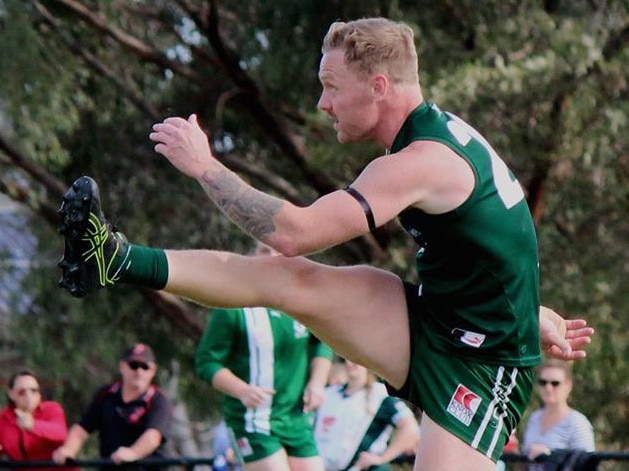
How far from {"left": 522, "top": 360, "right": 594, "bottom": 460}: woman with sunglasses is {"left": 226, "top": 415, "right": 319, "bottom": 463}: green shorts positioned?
1.22 metres

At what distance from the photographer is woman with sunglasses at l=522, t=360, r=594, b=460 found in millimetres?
8008

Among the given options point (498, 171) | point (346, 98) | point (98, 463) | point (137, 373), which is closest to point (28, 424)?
point (98, 463)

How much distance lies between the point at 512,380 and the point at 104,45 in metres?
11.7

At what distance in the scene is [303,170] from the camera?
1563 cm

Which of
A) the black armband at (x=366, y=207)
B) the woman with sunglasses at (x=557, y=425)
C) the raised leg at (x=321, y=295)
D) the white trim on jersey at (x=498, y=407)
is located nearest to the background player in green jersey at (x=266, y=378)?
the woman with sunglasses at (x=557, y=425)

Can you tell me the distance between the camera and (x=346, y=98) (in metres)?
4.91

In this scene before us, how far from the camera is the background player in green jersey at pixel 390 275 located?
469 cm

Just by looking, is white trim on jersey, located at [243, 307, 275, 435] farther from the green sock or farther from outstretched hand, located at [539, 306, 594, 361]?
the green sock

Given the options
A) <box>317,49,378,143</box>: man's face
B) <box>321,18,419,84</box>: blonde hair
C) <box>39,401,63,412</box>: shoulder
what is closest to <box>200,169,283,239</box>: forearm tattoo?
<box>317,49,378,143</box>: man's face

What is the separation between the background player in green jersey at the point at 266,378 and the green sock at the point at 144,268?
321cm

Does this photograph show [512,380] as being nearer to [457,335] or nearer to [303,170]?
[457,335]

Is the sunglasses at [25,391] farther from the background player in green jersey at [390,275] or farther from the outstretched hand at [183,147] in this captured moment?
the outstretched hand at [183,147]

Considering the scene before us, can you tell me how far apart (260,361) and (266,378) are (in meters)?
0.10

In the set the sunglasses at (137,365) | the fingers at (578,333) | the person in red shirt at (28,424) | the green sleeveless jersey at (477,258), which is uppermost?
the green sleeveless jersey at (477,258)
